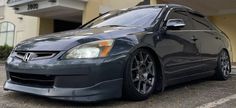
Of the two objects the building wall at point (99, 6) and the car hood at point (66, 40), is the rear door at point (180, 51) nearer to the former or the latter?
the car hood at point (66, 40)

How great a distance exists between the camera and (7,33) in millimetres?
24062

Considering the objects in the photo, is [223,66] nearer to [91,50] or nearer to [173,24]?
[173,24]

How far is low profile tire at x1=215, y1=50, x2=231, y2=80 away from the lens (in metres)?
7.14

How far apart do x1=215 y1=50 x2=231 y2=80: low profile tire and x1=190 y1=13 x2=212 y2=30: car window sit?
2.21 ft

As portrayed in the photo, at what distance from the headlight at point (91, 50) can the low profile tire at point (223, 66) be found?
3.30 metres

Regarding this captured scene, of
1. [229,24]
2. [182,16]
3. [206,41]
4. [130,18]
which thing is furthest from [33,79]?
[229,24]

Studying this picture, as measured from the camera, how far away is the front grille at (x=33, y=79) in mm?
4500

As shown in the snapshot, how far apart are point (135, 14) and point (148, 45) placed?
1.05m

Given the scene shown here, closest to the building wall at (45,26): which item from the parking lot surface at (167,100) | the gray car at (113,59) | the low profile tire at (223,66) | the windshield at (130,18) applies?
the low profile tire at (223,66)

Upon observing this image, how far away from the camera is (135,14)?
597 cm

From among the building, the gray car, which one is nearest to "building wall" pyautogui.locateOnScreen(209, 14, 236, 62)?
the building

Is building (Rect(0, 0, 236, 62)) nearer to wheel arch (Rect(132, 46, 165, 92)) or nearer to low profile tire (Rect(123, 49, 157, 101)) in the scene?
wheel arch (Rect(132, 46, 165, 92))

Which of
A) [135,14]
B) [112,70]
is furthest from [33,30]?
[112,70]

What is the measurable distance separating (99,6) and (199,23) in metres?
13.0
